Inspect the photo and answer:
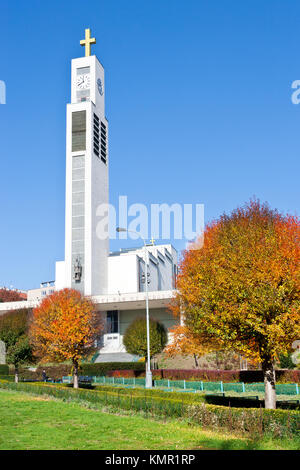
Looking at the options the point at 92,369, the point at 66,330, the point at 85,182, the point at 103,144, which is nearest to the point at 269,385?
the point at 66,330

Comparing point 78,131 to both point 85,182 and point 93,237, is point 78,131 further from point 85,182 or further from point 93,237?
point 93,237

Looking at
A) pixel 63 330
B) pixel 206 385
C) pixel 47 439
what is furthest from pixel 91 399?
pixel 63 330

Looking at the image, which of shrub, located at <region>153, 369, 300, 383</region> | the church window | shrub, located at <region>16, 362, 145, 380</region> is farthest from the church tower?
shrub, located at <region>153, 369, 300, 383</region>

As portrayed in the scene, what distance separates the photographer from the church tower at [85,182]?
68.7m

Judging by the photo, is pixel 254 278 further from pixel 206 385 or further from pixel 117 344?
pixel 117 344

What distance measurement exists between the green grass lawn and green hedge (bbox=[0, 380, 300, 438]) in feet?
2.13

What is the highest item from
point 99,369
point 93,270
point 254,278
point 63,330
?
point 93,270

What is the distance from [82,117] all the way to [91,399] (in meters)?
57.1

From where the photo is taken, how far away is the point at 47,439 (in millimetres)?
12516

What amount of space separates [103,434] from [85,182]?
59.1m

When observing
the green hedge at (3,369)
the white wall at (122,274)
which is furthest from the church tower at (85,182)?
the green hedge at (3,369)

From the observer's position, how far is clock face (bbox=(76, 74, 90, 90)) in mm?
74812

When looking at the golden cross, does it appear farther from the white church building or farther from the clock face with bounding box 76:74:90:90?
the clock face with bounding box 76:74:90:90

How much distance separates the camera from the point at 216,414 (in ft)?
49.8
